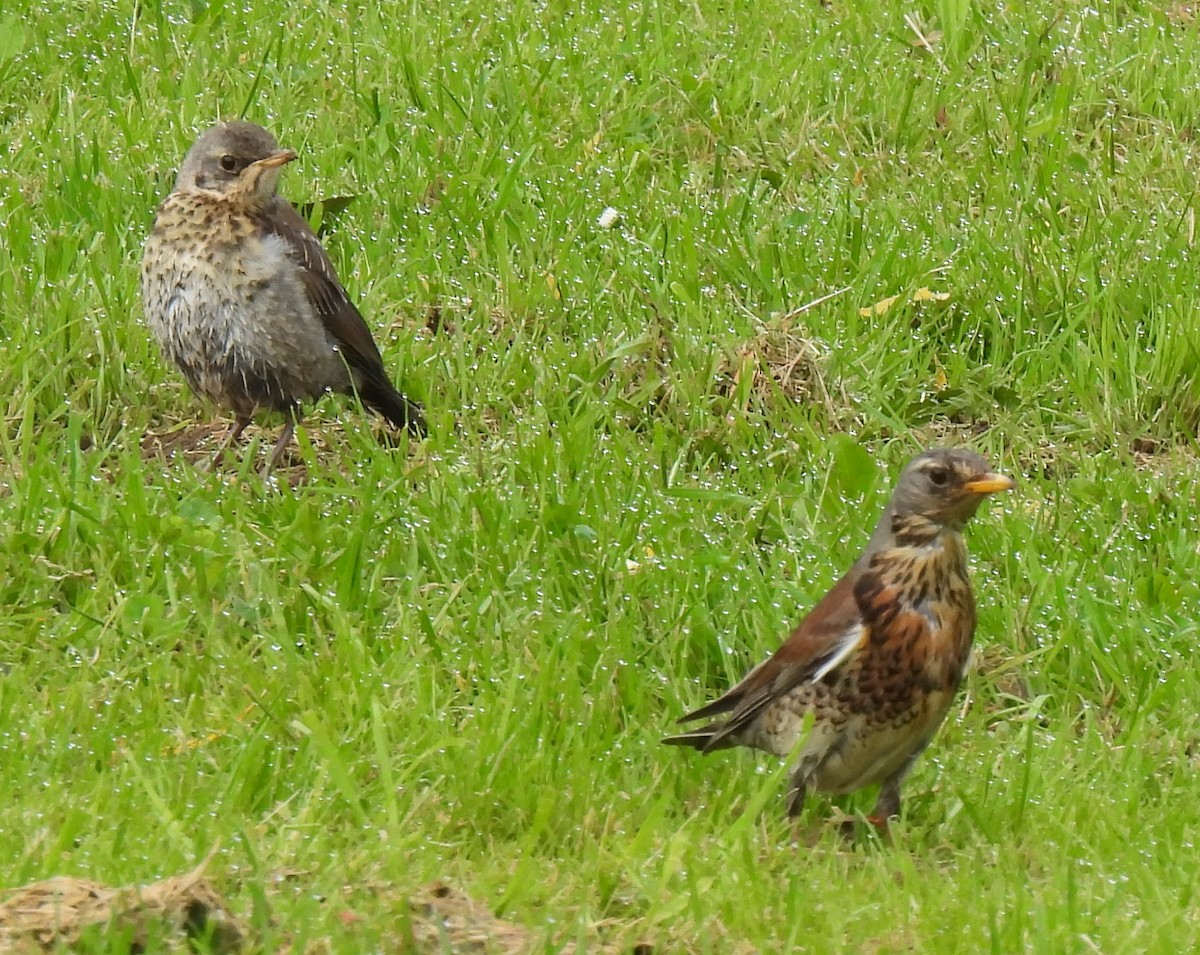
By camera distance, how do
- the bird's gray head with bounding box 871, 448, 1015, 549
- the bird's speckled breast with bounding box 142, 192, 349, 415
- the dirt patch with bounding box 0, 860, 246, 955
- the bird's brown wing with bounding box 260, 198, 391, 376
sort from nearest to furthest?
1. the dirt patch with bounding box 0, 860, 246, 955
2. the bird's gray head with bounding box 871, 448, 1015, 549
3. the bird's speckled breast with bounding box 142, 192, 349, 415
4. the bird's brown wing with bounding box 260, 198, 391, 376

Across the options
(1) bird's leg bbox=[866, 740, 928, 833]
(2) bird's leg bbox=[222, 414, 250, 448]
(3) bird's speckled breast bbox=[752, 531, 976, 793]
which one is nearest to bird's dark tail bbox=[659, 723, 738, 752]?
(3) bird's speckled breast bbox=[752, 531, 976, 793]

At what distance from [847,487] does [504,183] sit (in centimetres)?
209

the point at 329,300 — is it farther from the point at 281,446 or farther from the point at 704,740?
the point at 704,740

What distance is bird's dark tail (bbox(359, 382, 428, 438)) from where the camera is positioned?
643 centimetres

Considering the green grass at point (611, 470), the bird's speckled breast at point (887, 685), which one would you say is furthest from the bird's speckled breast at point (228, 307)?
the bird's speckled breast at point (887, 685)

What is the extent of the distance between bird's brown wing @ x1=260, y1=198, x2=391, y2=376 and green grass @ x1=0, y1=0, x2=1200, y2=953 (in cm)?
20

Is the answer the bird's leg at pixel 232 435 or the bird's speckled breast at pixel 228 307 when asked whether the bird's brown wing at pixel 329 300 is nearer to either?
the bird's speckled breast at pixel 228 307

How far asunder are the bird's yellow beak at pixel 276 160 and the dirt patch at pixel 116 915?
3.32m

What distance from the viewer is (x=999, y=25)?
29.4ft

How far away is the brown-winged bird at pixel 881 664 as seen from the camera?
4.63 metres

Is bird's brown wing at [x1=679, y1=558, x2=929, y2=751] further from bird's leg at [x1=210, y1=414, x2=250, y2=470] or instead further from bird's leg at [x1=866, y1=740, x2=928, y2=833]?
bird's leg at [x1=210, y1=414, x2=250, y2=470]

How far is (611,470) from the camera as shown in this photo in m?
5.93

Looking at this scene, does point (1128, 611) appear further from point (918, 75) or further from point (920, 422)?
point (918, 75)

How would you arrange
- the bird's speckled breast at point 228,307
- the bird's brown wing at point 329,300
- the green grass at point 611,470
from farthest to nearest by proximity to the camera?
the bird's brown wing at point 329,300, the bird's speckled breast at point 228,307, the green grass at point 611,470
